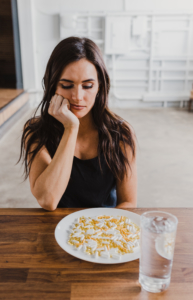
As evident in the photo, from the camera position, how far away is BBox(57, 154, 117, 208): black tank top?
1.29 metres

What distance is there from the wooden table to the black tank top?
0.44m

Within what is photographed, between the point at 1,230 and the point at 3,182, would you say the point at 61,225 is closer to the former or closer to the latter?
the point at 1,230

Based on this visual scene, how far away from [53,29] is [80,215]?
5.49 m

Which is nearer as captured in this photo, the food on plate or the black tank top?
the food on plate

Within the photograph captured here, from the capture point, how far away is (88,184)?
1.30 metres

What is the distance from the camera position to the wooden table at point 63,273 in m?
0.62

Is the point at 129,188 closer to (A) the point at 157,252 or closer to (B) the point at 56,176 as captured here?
(B) the point at 56,176

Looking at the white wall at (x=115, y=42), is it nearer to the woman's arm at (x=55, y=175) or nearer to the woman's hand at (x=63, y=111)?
the woman's hand at (x=63, y=111)

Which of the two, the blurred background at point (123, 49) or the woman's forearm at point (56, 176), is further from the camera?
the blurred background at point (123, 49)

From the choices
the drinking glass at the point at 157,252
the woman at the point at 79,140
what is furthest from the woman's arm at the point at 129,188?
the drinking glass at the point at 157,252

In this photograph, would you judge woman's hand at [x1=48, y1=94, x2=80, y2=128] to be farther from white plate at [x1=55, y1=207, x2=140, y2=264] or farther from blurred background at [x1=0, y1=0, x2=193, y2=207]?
blurred background at [x1=0, y1=0, x2=193, y2=207]

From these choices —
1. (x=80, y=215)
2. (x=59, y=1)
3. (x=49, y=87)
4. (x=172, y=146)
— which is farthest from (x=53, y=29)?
(x=80, y=215)

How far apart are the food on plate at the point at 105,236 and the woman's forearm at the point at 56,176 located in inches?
7.6

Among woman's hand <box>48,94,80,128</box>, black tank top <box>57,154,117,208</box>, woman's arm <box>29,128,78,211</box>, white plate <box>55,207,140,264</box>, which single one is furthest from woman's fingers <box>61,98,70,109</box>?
white plate <box>55,207,140,264</box>
